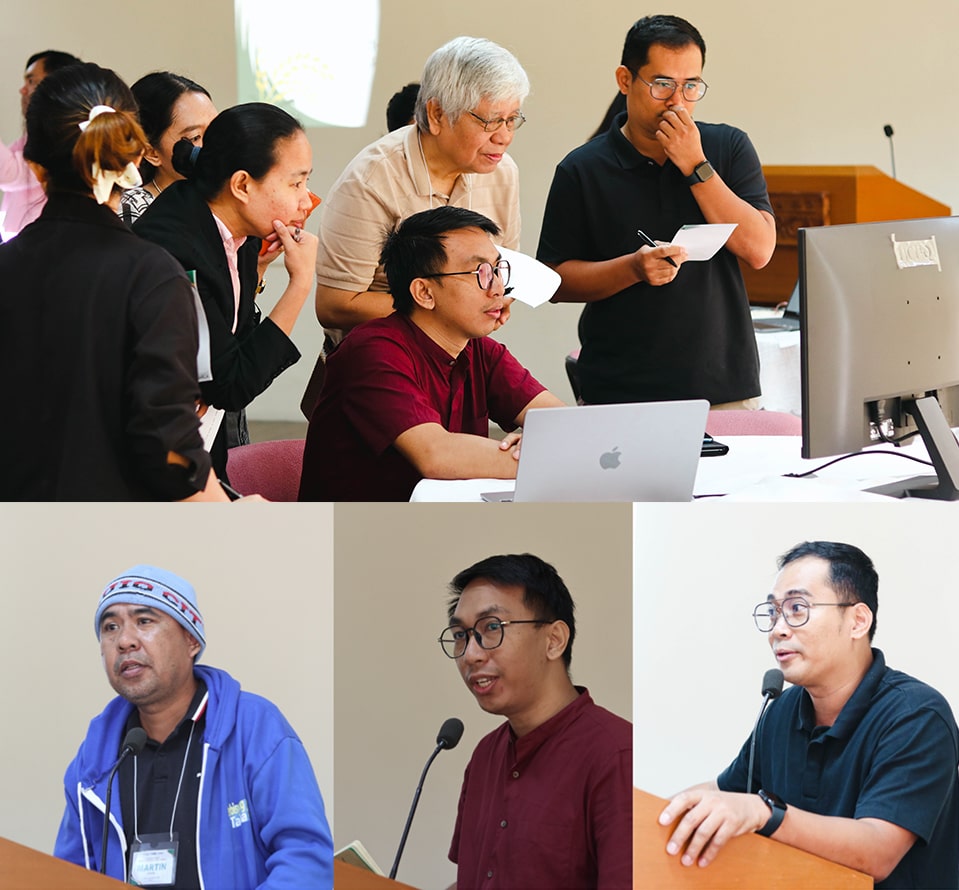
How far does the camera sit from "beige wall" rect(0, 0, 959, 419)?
19.3 ft

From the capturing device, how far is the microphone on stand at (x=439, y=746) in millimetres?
1517

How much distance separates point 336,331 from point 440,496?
3.06 feet

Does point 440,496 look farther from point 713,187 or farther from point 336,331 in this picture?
point 713,187

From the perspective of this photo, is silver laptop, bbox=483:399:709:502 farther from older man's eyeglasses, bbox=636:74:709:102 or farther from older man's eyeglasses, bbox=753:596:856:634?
older man's eyeglasses, bbox=636:74:709:102

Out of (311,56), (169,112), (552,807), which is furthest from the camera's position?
(311,56)

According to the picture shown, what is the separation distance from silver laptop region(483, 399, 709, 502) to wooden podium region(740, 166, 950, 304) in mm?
3732

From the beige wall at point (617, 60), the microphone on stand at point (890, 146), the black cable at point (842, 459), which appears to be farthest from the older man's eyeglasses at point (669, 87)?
the microphone on stand at point (890, 146)

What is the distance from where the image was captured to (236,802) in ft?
4.91

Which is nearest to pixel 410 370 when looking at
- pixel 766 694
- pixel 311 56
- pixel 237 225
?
pixel 237 225

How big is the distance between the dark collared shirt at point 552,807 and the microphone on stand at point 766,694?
0.16 m

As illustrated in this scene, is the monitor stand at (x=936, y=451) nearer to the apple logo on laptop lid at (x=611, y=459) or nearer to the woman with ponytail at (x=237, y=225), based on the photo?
the apple logo on laptop lid at (x=611, y=459)

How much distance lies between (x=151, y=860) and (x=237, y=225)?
1.12m

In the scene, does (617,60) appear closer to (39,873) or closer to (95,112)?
(95,112)

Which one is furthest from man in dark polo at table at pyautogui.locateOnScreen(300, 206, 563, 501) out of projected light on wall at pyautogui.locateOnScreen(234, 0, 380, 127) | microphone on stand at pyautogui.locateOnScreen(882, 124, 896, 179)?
microphone on stand at pyautogui.locateOnScreen(882, 124, 896, 179)
